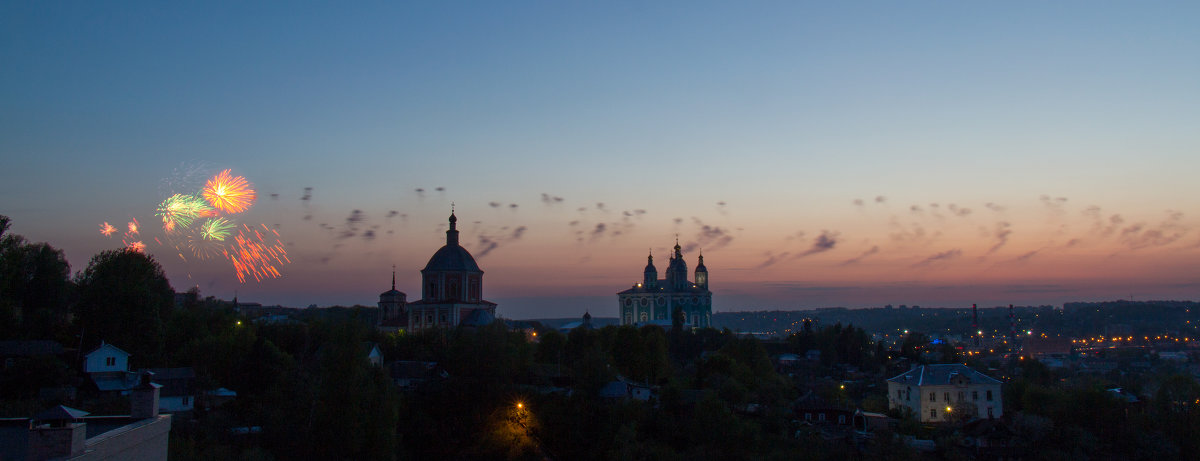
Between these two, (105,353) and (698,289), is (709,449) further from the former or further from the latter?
(698,289)

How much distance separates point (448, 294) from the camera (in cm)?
7800

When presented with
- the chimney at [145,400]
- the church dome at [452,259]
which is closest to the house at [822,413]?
the chimney at [145,400]

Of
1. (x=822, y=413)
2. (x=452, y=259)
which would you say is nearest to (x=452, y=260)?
(x=452, y=259)

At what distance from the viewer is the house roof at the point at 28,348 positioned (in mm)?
34594

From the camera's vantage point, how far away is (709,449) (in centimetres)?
3519

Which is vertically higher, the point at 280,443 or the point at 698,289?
the point at 698,289

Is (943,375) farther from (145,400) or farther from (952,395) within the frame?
(145,400)

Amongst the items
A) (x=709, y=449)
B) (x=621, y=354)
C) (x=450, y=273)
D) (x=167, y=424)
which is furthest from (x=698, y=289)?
(x=167, y=424)

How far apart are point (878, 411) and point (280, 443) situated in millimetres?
34617

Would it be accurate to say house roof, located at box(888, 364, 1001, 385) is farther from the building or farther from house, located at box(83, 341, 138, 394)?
house, located at box(83, 341, 138, 394)

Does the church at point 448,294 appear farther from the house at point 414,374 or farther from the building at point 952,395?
the building at point 952,395

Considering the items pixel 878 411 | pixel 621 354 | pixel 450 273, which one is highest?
pixel 450 273

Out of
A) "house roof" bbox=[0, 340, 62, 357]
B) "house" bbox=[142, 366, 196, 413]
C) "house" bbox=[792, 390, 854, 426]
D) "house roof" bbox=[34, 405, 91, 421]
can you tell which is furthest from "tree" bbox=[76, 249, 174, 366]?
"house" bbox=[792, 390, 854, 426]

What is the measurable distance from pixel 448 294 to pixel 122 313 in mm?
39735
